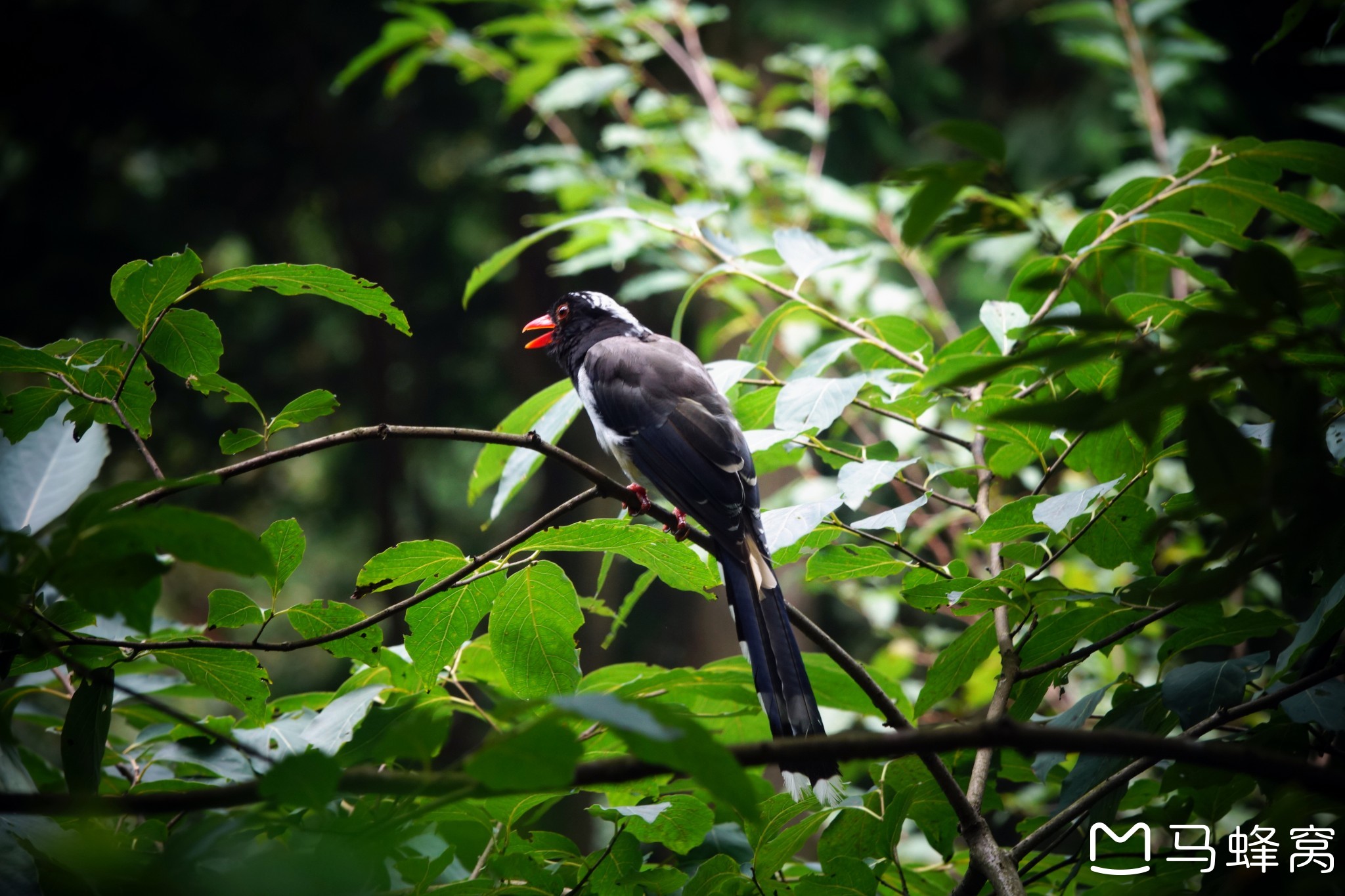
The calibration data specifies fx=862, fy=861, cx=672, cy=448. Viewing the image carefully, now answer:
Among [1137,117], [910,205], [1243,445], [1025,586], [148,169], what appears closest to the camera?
[1243,445]

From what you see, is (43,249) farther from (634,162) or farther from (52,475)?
(52,475)

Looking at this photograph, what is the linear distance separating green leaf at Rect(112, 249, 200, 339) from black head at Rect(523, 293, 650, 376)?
1.85 m

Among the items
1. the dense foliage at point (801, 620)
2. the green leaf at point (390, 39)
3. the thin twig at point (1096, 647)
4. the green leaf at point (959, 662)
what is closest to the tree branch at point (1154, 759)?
the dense foliage at point (801, 620)

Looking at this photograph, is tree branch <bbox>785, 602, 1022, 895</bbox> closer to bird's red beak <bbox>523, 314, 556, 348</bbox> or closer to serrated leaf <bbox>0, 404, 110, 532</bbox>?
serrated leaf <bbox>0, 404, 110, 532</bbox>

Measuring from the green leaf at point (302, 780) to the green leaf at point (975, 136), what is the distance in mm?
851

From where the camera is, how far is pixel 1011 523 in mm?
1350

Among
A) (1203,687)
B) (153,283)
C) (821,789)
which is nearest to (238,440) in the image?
(153,283)

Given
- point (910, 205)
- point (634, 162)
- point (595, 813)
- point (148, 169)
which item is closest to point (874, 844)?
point (595, 813)

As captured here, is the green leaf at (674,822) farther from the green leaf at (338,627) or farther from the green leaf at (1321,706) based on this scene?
the green leaf at (1321,706)

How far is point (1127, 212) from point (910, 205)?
1213mm

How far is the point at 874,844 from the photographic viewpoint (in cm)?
134

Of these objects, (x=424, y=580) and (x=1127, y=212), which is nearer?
(x=424, y=580)

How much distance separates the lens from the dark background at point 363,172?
5250 mm

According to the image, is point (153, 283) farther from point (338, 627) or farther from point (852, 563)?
point (852, 563)
